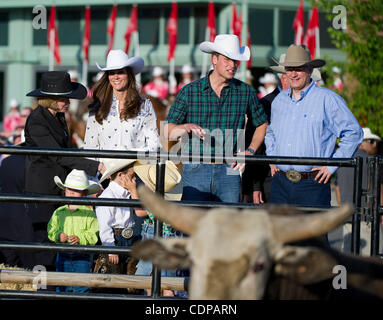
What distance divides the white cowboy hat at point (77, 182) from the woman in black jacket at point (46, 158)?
67 millimetres

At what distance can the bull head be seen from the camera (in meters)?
3.31

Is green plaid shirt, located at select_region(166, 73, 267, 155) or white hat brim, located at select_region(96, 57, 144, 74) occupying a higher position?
white hat brim, located at select_region(96, 57, 144, 74)

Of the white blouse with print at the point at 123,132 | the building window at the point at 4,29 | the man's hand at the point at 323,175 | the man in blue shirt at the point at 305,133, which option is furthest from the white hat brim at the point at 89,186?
the building window at the point at 4,29

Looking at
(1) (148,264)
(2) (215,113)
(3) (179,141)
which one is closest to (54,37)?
(3) (179,141)

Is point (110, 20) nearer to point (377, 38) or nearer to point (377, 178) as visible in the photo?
point (377, 38)

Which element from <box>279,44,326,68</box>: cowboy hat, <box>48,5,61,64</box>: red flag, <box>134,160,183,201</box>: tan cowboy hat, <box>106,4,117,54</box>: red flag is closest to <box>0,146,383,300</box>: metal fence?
<box>134,160,183,201</box>: tan cowboy hat

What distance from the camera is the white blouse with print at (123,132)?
6.50 metres

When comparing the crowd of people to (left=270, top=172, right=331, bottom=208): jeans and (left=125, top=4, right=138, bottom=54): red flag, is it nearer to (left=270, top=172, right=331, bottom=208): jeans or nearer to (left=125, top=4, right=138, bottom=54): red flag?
(left=270, top=172, right=331, bottom=208): jeans

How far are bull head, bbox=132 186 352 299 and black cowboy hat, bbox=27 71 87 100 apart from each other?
3382 mm

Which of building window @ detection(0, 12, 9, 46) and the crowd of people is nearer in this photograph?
the crowd of people

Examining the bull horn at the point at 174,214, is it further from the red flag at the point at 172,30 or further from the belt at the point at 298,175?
the red flag at the point at 172,30

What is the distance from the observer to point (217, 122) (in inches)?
247

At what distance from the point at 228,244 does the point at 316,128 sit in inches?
122

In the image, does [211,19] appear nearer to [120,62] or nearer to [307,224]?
[120,62]
